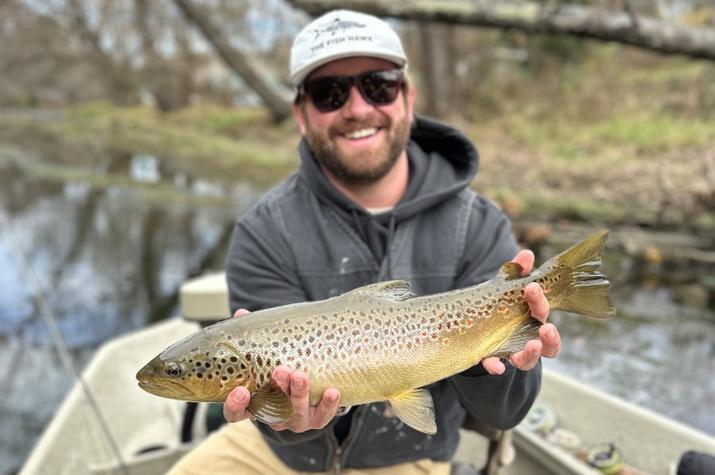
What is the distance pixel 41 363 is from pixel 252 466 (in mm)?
4738

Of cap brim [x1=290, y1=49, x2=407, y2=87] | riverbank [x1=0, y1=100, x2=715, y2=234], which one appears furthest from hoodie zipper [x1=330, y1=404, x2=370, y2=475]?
riverbank [x1=0, y1=100, x2=715, y2=234]

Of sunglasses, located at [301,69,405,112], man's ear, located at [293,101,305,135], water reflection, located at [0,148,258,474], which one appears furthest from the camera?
water reflection, located at [0,148,258,474]

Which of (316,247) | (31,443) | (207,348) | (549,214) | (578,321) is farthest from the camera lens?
(549,214)

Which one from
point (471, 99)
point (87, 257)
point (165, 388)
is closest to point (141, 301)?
point (87, 257)

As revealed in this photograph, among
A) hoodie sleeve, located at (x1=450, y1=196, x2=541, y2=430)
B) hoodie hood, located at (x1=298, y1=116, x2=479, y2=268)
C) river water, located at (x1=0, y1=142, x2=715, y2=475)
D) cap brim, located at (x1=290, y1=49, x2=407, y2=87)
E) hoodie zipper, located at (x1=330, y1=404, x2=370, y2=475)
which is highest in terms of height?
cap brim, located at (x1=290, y1=49, x2=407, y2=87)

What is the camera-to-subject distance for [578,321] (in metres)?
7.62

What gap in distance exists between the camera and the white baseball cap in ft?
9.37

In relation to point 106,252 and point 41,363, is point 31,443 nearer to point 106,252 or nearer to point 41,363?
point 41,363

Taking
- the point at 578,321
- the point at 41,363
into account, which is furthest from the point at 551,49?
the point at 41,363

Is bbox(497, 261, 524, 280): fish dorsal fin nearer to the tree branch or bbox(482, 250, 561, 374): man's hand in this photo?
bbox(482, 250, 561, 374): man's hand

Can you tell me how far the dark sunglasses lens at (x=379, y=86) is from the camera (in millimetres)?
2947

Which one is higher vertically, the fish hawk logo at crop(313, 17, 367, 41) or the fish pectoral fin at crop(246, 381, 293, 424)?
the fish hawk logo at crop(313, 17, 367, 41)

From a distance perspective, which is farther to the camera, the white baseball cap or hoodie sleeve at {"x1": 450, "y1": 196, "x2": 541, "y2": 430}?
the white baseball cap

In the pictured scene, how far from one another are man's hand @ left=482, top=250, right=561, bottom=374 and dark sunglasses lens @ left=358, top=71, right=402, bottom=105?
1.06 m
